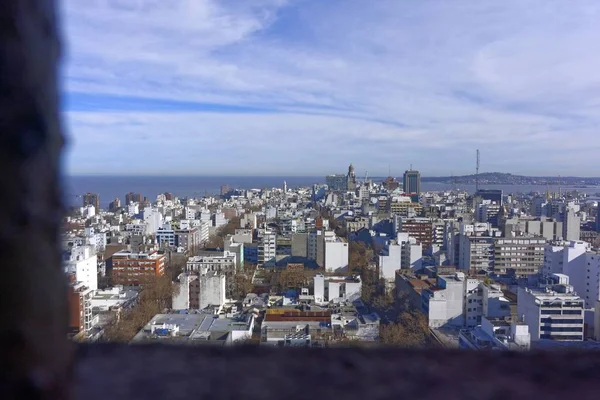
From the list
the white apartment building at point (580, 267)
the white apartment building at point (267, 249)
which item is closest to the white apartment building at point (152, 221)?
the white apartment building at point (267, 249)

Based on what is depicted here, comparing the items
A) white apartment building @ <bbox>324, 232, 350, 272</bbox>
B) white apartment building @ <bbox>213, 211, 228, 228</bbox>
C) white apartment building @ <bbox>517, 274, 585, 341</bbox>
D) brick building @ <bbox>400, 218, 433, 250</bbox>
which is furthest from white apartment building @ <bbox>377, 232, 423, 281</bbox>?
white apartment building @ <bbox>213, 211, 228, 228</bbox>

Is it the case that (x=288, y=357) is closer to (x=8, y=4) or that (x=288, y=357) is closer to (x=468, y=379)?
(x=468, y=379)

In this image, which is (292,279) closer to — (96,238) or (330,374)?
(96,238)

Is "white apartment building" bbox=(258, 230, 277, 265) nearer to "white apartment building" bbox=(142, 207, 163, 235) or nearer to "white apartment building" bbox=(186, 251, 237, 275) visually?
"white apartment building" bbox=(186, 251, 237, 275)

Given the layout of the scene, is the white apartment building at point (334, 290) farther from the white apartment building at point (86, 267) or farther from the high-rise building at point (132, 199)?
the high-rise building at point (132, 199)

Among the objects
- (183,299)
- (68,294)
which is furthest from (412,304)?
(68,294)

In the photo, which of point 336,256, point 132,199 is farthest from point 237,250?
point 132,199
